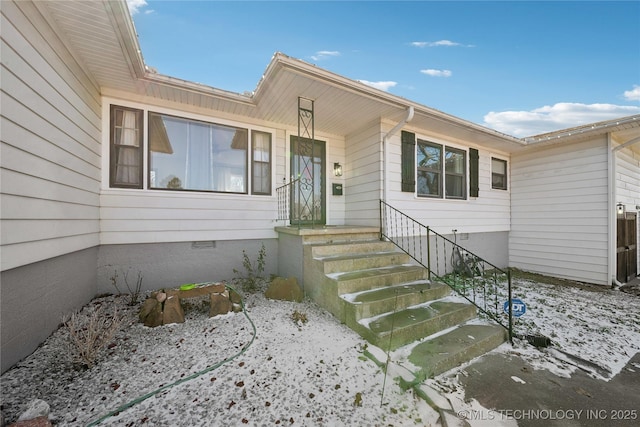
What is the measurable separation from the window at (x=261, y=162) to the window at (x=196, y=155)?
0.17 metres

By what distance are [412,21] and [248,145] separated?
19.0 feet

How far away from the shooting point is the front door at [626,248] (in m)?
5.89

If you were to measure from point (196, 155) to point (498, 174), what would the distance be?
810 cm

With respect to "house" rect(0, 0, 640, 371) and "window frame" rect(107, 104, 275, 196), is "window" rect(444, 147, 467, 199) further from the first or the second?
"window frame" rect(107, 104, 275, 196)

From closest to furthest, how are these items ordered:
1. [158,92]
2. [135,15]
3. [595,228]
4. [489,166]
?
1. [135,15]
2. [158,92]
3. [595,228]
4. [489,166]

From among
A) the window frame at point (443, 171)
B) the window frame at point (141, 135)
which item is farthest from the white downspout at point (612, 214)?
the window frame at point (141, 135)

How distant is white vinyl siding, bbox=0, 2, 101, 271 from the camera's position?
201 cm

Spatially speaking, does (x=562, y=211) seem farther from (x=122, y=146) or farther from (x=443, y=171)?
(x=122, y=146)

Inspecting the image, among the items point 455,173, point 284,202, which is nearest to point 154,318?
point 284,202

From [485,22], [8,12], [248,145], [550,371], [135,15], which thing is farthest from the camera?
[485,22]

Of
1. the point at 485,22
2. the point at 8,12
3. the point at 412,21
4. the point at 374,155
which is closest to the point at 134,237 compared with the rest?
the point at 8,12

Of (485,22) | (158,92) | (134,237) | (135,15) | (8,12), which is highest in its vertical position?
(485,22)

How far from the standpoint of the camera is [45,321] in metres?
2.50

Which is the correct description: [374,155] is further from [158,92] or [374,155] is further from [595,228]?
[595,228]
